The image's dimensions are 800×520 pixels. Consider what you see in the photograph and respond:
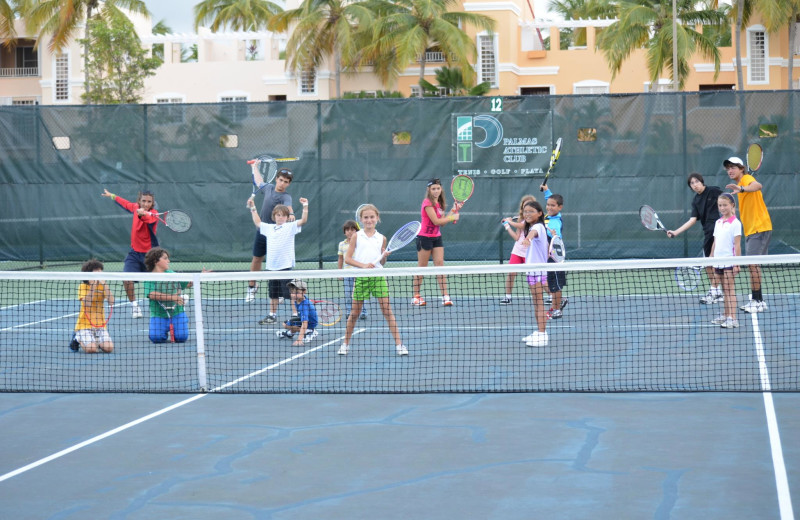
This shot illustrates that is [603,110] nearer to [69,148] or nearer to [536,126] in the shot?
[536,126]

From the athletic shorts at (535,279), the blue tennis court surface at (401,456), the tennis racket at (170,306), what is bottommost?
the blue tennis court surface at (401,456)

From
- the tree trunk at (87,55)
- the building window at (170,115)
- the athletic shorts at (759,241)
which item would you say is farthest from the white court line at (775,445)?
the tree trunk at (87,55)

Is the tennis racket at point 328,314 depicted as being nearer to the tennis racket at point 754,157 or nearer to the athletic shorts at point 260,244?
the athletic shorts at point 260,244

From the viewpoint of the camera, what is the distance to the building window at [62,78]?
45781 mm

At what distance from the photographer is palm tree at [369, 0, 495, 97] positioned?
40.2 meters

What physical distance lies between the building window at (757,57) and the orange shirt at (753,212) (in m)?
32.3

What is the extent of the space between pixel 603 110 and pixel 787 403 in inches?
336

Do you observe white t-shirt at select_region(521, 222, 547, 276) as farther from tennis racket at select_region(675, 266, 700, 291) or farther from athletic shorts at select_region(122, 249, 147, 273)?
athletic shorts at select_region(122, 249, 147, 273)

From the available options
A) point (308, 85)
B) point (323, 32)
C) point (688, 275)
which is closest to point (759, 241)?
point (688, 275)

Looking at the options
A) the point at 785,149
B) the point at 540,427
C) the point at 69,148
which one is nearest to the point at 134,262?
the point at 69,148

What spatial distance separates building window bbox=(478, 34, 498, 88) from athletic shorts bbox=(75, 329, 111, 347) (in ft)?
112

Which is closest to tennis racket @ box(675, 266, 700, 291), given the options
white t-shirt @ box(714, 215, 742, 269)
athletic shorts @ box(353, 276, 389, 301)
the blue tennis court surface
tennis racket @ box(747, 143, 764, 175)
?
white t-shirt @ box(714, 215, 742, 269)

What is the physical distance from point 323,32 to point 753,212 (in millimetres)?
34275

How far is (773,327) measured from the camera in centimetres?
955
